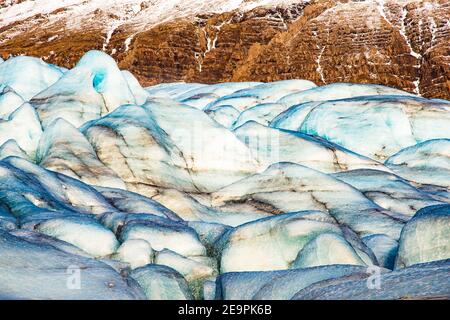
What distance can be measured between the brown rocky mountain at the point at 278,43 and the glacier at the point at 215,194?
87503 mm

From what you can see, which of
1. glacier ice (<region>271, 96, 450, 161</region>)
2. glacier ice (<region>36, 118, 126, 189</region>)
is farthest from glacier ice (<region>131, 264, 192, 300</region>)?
glacier ice (<region>271, 96, 450, 161</region>)

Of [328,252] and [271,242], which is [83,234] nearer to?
[271,242]

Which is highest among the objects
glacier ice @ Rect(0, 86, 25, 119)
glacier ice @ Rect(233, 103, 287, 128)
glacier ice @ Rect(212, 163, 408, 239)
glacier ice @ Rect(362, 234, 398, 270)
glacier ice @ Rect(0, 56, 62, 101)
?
glacier ice @ Rect(0, 56, 62, 101)

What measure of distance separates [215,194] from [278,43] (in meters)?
110

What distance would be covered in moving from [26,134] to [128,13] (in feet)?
435

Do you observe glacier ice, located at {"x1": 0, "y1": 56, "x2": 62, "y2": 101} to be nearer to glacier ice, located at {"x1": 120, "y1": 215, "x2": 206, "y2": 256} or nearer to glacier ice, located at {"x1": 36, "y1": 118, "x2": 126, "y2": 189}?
glacier ice, located at {"x1": 36, "y1": 118, "x2": 126, "y2": 189}

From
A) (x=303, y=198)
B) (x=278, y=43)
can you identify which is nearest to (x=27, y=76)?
(x=303, y=198)

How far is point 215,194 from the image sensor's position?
19.9 meters

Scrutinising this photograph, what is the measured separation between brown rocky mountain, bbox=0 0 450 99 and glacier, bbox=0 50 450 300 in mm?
87503

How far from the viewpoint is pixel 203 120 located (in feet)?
75.8

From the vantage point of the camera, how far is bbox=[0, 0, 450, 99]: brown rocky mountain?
121 metres

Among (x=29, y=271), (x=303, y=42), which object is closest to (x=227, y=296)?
(x=29, y=271)

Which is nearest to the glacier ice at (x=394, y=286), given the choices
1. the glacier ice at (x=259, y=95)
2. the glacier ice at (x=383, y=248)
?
the glacier ice at (x=383, y=248)
